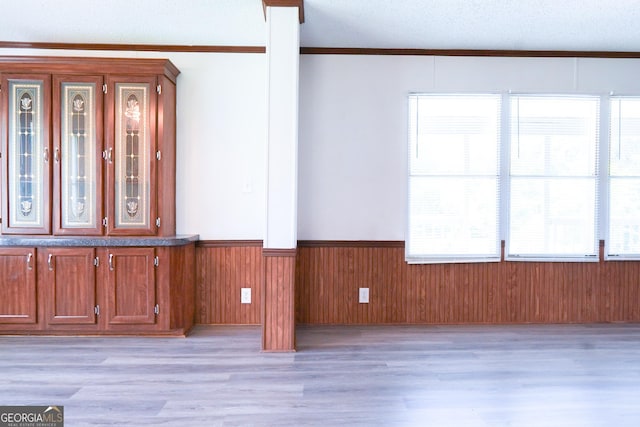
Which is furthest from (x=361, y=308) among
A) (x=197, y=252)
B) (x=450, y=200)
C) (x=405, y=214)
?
(x=197, y=252)

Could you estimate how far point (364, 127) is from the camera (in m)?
3.70

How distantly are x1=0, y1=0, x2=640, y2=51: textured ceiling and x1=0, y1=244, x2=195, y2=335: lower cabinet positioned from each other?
178 centimetres

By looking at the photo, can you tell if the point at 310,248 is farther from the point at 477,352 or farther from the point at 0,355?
the point at 0,355

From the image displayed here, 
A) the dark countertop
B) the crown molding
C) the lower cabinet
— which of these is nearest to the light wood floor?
the lower cabinet

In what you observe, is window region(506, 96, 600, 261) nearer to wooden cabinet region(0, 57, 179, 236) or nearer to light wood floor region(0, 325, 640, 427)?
light wood floor region(0, 325, 640, 427)

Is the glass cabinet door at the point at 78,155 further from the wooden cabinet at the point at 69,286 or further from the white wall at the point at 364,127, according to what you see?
the white wall at the point at 364,127

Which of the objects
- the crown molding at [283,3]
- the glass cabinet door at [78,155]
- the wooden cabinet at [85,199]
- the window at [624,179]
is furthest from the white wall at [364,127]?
the glass cabinet door at [78,155]

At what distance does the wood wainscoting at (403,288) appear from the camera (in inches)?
145

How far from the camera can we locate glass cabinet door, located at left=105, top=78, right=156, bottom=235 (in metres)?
3.29

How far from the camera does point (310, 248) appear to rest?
3.70 metres

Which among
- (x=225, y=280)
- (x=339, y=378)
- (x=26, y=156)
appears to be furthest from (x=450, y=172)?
(x=26, y=156)

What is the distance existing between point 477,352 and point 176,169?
2.89 metres

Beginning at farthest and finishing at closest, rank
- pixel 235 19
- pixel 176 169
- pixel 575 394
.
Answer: pixel 176 169 → pixel 235 19 → pixel 575 394

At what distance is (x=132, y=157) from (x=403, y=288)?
2580mm
